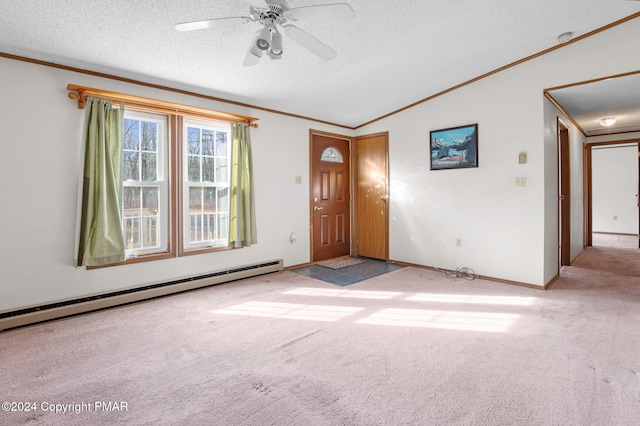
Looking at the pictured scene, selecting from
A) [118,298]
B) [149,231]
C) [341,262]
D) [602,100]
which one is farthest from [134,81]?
[602,100]

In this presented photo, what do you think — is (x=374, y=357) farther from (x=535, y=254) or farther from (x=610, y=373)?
(x=535, y=254)

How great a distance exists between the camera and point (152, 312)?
3.07m

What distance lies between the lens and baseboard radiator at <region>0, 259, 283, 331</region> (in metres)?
2.74

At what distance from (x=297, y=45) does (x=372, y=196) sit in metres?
3.02

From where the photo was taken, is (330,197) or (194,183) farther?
(330,197)

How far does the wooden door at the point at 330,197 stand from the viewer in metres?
5.16

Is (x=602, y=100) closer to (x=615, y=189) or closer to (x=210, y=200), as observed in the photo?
(x=210, y=200)

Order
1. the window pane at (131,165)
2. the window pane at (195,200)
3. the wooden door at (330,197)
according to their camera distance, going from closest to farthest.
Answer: the window pane at (131,165)
the window pane at (195,200)
the wooden door at (330,197)

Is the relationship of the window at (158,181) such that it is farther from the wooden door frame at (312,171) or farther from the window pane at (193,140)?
the wooden door frame at (312,171)

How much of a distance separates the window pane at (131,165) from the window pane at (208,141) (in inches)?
30.0

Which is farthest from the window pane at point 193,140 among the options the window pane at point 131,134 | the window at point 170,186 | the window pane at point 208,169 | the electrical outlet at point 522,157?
the electrical outlet at point 522,157

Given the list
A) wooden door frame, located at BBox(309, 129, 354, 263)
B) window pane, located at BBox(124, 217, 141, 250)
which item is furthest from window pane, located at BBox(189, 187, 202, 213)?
wooden door frame, located at BBox(309, 129, 354, 263)

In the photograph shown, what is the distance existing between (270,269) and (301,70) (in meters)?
2.61

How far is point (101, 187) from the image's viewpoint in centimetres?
305
